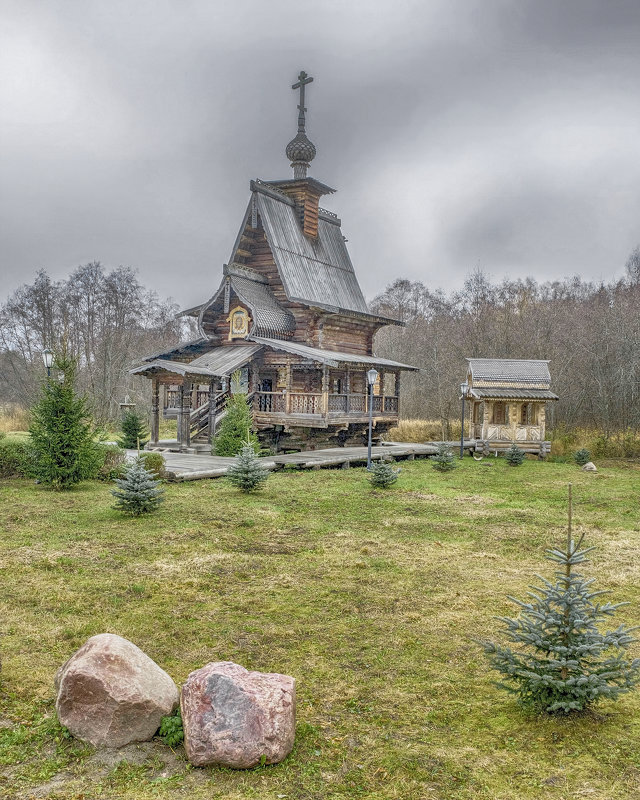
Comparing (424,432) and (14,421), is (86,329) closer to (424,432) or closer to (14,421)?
(14,421)

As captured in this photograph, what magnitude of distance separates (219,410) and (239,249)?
7372 mm

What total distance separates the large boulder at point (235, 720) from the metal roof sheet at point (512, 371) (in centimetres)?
2293

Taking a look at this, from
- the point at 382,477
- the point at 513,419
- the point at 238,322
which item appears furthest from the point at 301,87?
the point at 382,477

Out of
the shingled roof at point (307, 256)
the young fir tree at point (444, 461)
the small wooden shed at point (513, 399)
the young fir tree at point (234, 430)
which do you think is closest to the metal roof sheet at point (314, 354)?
the shingled roof at point (307, 256)

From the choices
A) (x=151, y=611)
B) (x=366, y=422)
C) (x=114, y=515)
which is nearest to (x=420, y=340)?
(x=366, y=422)

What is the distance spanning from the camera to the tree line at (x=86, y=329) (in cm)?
3391

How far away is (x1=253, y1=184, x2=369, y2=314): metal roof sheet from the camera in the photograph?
2550 centimetres

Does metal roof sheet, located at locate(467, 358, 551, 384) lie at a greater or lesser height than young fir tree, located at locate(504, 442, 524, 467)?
greater

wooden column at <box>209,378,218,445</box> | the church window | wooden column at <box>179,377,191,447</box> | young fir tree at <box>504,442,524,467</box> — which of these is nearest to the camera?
wooden column at <box>179,377,191,447</box>

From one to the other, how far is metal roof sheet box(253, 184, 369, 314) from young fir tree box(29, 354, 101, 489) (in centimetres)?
1212

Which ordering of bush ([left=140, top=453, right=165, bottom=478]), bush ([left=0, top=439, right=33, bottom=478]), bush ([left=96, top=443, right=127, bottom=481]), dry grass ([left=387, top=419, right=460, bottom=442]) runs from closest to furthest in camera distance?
bush ([left=140, top=453, right=165, bottom=478]) → bush ([left=0, top=439, right=33, bottom=478]) → bush ([left=96, top=443, right=127, bottom=481]) → dry grass ([left=387, top=419, right=460, bottom=442])

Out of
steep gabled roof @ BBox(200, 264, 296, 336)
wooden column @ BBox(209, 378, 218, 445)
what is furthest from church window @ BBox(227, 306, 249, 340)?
wooden column @ BBox(209, 378, 218, 445)

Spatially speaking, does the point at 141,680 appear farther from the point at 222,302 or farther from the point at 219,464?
the point at 222,302

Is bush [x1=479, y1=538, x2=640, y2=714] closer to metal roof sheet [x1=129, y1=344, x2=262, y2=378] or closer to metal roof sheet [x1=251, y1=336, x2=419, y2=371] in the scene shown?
metal roof sheet [x1=251, y1=336, x2=419, y2=371]
